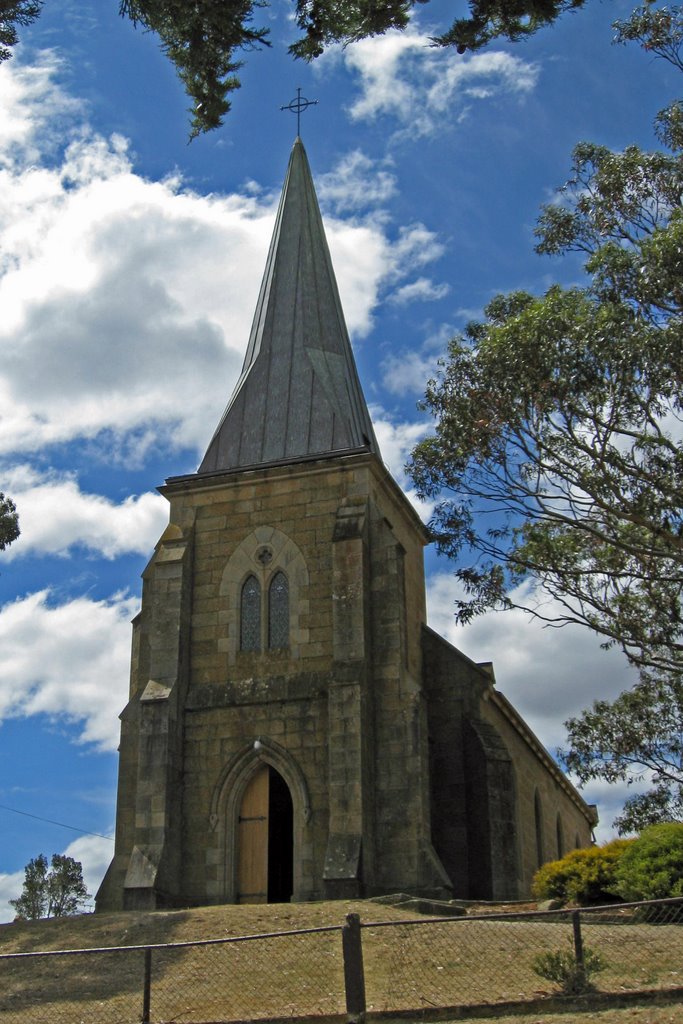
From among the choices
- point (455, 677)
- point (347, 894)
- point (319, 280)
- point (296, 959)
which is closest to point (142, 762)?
point (347, 894)

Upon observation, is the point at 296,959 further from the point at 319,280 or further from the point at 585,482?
the point at 319,280

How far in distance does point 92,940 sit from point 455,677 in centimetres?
1124

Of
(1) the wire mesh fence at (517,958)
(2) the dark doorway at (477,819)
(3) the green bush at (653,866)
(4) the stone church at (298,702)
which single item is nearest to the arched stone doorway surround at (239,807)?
(4) the stone church at (298,702)

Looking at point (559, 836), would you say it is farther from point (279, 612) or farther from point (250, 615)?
point (250, 615)

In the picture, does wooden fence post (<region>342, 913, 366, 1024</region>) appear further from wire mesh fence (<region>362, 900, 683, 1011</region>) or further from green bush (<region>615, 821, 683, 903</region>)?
green bush (<region>615, 821, 683, 903</region>)

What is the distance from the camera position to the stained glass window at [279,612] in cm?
2530

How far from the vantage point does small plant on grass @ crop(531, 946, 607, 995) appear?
39.7ft

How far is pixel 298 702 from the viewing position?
24.4 meters

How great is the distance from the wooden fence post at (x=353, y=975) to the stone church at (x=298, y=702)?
31.9 feet

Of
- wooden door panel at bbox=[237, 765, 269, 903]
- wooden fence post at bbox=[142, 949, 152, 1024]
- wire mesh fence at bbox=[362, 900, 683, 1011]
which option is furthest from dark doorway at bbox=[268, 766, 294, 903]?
wooden fence post at bbox=[142, 949, 152, 1024]

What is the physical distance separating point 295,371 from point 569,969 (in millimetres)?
19027

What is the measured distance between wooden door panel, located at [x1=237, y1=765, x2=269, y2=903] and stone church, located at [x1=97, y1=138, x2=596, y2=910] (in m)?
0.04

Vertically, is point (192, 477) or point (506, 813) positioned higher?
point (192, 477)

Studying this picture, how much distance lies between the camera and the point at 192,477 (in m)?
27.2
